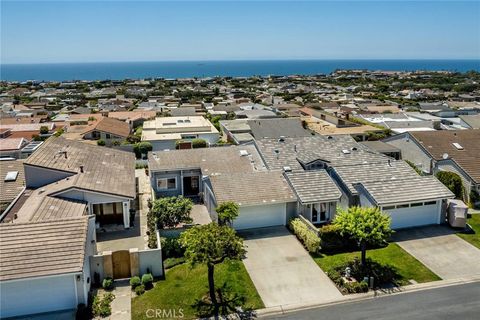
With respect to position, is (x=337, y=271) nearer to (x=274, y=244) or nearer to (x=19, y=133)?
(x=274, y=244)

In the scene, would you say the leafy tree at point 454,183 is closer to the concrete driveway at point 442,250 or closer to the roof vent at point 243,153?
the concrete driveway at point 442,250

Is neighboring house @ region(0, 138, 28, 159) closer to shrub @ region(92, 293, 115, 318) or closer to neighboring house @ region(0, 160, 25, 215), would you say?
neighboring house @ region(0, 160, 25, 215)

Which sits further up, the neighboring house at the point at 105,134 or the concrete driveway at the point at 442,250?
the neighboring house at the point at 105,134

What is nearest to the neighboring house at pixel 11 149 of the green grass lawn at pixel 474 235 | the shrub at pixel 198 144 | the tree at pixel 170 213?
the shrub at pixel 198 144

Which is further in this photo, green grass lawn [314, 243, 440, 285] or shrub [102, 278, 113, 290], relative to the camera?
green grass lawn [314, 243, 440, 285]

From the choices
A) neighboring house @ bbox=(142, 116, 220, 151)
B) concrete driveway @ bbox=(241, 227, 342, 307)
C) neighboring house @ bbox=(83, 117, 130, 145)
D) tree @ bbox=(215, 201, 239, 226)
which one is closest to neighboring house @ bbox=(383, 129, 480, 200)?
concrete driveway @ bbox=(241, 227, 342, 307)

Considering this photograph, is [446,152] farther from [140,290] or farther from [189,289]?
[140,290]
